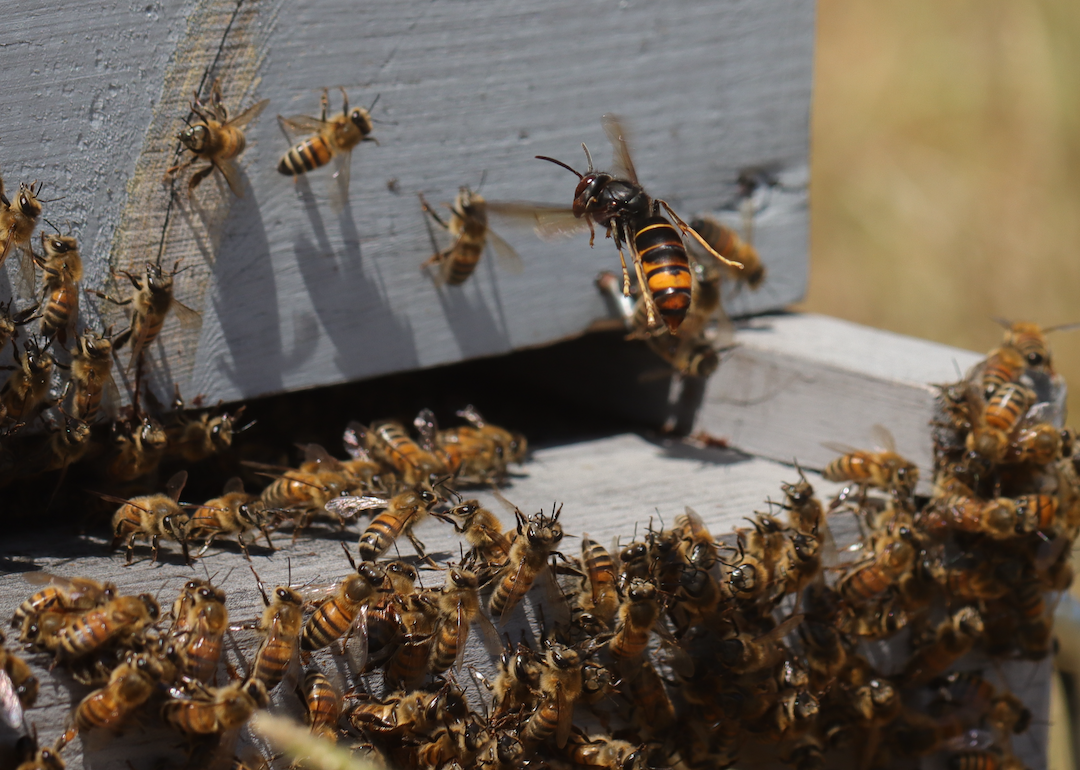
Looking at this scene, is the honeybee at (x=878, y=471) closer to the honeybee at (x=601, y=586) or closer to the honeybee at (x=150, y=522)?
the honeybee at (x=601, y=586)

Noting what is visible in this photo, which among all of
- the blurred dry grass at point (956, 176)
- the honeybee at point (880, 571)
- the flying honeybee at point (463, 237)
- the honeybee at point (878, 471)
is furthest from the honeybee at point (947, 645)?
the blurred dry grass at point (956, 176)

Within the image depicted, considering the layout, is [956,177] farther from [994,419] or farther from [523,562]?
[523,562]

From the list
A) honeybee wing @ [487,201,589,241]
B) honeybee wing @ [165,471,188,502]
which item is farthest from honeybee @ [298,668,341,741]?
honeybee wing @ [487,201,589,241]

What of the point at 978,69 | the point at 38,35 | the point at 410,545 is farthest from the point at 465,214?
the point at 978,69

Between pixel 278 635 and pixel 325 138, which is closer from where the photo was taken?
pixel 278 635

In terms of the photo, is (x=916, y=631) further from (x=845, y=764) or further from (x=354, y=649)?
(x=354, y=649)

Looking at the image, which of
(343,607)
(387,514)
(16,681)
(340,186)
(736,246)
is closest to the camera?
(16,681)

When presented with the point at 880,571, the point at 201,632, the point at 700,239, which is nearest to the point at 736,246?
the point at 880,571
